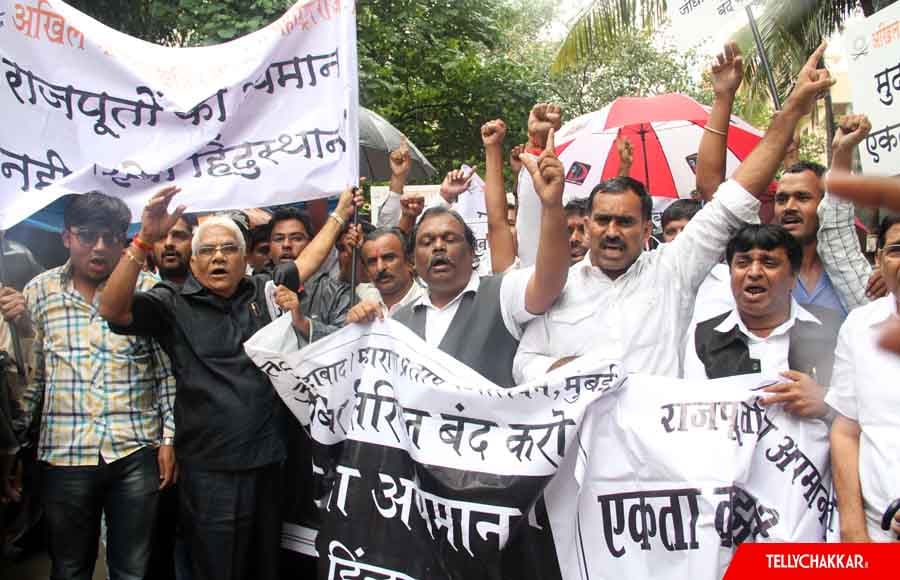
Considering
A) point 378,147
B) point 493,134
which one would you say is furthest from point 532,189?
point 378,147

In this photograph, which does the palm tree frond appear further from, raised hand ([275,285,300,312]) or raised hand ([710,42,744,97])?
raised hand ([275,285,300,312])

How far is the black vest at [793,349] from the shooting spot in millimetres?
2918

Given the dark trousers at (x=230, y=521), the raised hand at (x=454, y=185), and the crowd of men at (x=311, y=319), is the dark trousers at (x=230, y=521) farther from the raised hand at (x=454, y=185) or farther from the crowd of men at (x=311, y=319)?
the raised hand at (x=454, y=185)

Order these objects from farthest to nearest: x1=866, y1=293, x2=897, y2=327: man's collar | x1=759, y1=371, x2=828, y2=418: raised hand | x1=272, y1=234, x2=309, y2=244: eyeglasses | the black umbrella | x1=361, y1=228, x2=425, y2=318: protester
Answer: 1. the black umbrella
2. x1=272, y1=234, x2=309, y2=244: eyeglasses
3. x1=361, y1=228, x2=425, y2=318: protester
4. x1=759, y1=371, x2=828, y2=418: raised hand
5. x1=866, y1=293, x2=897, y2=327: man's collar

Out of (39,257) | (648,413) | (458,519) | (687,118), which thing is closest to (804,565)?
(648,413)

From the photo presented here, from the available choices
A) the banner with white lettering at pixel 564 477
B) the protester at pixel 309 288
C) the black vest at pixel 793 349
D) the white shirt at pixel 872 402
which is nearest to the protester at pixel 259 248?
the protester at pixel 309 288

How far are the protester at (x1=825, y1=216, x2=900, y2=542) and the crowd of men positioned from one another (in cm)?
22

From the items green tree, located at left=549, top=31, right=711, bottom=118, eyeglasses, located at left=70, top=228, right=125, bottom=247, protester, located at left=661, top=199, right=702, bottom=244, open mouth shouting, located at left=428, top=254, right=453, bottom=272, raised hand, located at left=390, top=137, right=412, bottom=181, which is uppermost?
green tree, located at left=549, top=31, right=711, bottom=118

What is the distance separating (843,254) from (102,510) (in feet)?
10.5

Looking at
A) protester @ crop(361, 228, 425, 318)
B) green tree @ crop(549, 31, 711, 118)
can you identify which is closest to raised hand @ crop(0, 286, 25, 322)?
protester @ crop(361, 228, 425, 318)

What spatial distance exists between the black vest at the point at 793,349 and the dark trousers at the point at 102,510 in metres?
2.27

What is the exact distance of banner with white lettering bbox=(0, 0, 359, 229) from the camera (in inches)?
144

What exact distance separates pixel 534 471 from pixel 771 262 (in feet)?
3.77

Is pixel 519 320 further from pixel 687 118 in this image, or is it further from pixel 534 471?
pixel 687 118
